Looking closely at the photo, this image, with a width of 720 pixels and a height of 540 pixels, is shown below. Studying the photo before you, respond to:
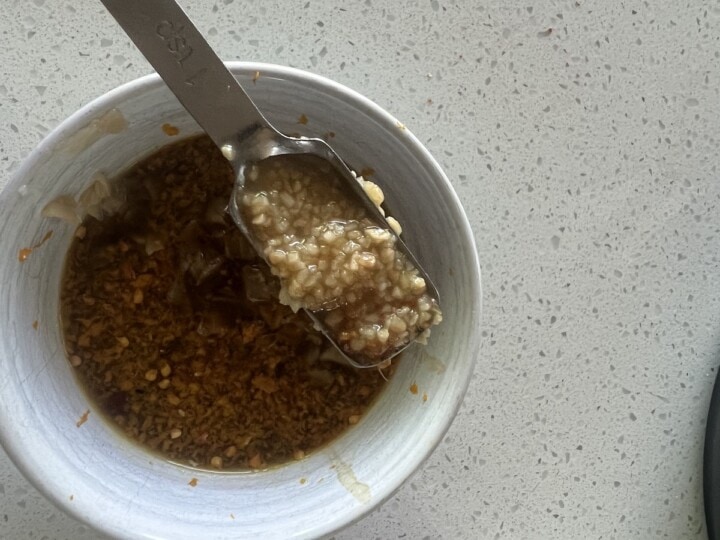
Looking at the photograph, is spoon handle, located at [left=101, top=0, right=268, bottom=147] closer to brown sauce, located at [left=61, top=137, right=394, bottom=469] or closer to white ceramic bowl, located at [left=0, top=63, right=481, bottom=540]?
white ceramic bowl, located at [left=0, top=63, right=481, bottom=540]

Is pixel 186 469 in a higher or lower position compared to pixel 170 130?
lower

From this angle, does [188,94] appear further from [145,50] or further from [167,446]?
[167,446]

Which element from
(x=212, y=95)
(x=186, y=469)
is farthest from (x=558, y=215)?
(x=186, y=469)

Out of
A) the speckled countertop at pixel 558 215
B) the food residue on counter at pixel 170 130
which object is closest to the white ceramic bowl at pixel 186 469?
the food residue on counter at pixel 170 130

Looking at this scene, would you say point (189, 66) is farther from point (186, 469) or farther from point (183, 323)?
point (186, 469)

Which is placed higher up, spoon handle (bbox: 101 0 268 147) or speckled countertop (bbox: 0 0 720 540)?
spoon handle (bbox: 101 0 268 147)

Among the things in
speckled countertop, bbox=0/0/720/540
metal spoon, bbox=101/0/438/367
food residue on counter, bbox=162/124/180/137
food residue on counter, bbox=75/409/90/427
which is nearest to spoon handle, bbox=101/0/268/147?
metal spoon, bbox=101/0/438/367

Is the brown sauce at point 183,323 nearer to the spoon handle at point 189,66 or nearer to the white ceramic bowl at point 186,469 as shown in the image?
the white ceramic bowl at point 186,469

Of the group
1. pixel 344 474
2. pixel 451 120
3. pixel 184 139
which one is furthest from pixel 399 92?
pixel 344 474
